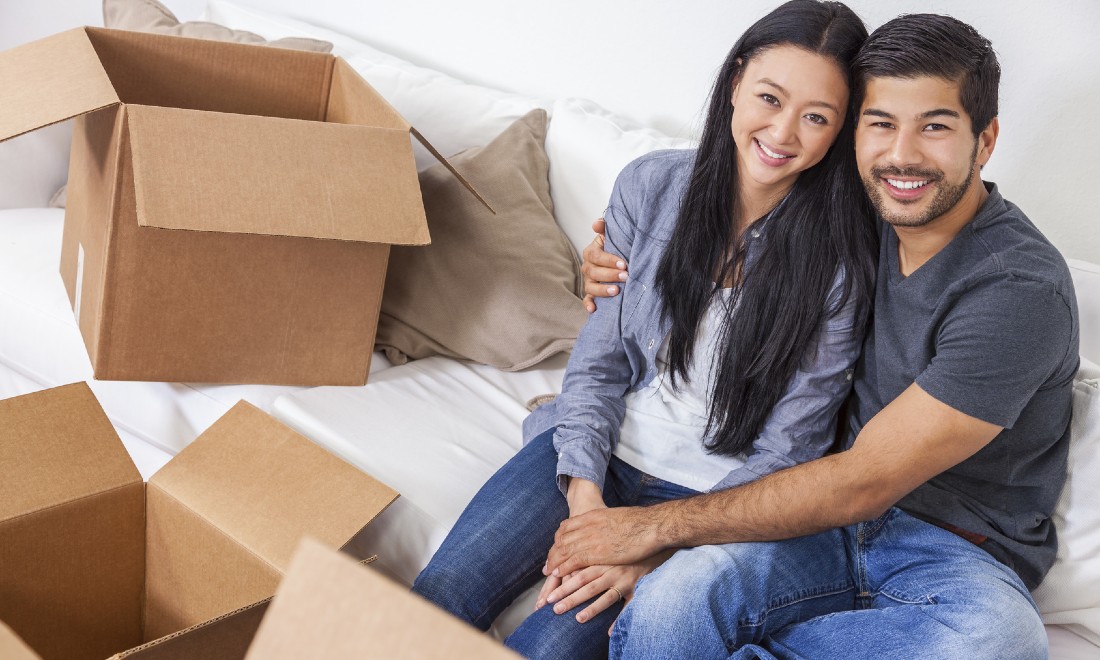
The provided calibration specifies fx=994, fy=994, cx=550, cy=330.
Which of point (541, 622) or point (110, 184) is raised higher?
point (110, 184)

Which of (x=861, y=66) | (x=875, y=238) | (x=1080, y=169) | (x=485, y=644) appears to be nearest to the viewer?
(x=485, y=644)

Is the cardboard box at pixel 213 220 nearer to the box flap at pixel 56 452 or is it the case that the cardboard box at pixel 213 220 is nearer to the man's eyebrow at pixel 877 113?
the box flap at pixel 56 452

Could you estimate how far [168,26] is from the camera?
208 cm

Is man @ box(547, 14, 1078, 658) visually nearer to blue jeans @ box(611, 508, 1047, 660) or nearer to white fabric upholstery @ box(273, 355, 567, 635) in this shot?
blue jeans @ box(611, 508, 1047, 660)

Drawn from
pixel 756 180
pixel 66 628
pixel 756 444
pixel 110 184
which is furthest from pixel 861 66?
pixel 66 628

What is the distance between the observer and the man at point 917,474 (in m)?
1.09

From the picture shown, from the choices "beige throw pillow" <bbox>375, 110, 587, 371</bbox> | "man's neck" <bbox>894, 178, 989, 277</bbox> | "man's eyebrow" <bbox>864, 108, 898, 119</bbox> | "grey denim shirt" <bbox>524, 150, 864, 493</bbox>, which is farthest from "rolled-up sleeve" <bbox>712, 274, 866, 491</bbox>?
"beige throw pillow" <bbox>375, 110, 587, 371</bbox>

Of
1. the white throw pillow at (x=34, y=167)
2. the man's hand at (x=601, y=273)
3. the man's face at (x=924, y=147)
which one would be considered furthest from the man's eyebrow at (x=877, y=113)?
the white throw pillow at (x=34, y=167)

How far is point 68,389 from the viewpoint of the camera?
131 cm

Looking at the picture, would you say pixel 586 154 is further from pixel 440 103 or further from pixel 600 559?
pixel 600 559

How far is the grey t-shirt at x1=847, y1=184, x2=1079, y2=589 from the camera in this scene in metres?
1.08

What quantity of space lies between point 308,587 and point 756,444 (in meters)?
0.88

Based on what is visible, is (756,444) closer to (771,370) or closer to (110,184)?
(771,370)

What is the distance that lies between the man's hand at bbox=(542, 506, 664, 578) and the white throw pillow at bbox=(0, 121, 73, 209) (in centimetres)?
148
